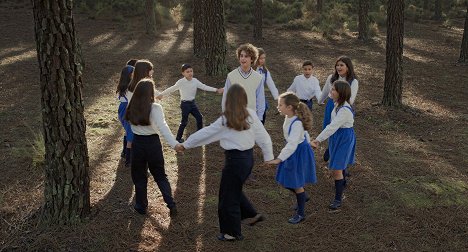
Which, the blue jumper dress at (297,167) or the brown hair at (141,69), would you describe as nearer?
the blue jumper dress at (297,167)

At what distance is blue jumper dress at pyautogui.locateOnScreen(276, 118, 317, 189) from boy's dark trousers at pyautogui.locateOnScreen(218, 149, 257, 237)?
622 millimetres

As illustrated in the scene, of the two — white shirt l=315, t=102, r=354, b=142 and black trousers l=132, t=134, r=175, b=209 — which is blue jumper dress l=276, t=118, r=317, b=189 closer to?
white shirt l=315, t=102, r=354, b=142

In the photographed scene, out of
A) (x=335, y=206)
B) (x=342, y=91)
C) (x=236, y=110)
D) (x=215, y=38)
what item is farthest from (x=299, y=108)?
(x=215, y=38)

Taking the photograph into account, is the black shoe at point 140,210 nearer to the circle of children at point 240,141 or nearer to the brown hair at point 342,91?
the circle of children at point 240,141

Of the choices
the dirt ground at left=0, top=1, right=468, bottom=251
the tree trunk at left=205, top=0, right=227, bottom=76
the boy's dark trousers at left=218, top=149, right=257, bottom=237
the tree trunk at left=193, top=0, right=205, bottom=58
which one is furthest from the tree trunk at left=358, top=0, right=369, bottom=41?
the boy's dark trousers at left=218, top=149, right=257, bottom=237

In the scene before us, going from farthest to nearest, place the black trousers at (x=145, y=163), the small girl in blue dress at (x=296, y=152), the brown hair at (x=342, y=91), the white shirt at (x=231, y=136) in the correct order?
the brown hair at (x=342, y=91) < the black trousers at (x=145, y=163) < the small girl in blue dress at (x=296, y=152) < the white shirt at (x=231, y=136)

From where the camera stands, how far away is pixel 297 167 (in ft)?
18.0

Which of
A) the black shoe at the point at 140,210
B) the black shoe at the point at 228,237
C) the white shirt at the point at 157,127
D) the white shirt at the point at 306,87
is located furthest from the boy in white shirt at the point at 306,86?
the black shoe at the point at 140,210

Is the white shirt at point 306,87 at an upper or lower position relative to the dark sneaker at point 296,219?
upper

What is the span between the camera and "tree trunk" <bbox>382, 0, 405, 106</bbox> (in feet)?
35.2

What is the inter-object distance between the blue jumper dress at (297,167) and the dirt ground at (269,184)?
1.97 feet

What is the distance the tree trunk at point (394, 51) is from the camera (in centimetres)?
1073

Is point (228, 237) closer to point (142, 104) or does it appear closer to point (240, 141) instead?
point (240, 141)

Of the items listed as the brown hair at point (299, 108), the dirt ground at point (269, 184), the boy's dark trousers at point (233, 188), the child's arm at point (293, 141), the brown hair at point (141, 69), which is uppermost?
the brown hair at point (141, 69)
